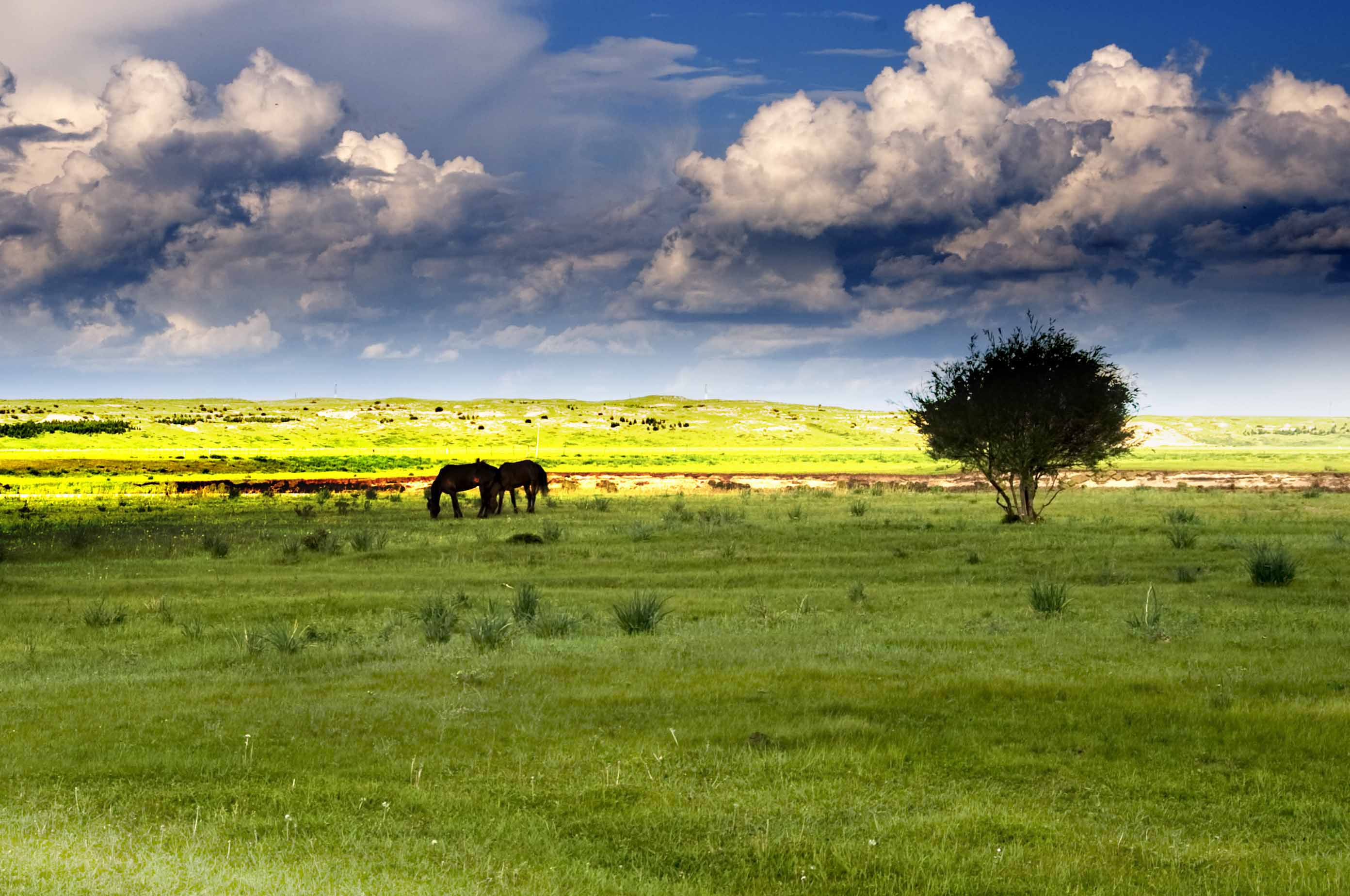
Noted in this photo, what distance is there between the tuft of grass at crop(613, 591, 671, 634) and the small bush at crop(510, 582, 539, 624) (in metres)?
1.58

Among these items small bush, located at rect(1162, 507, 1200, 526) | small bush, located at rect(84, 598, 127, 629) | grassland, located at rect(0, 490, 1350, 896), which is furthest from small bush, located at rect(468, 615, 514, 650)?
small bush, located at rect(1162, 507, 1200, 526)

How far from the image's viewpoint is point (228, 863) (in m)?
8.30

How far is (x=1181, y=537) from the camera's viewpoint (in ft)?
106

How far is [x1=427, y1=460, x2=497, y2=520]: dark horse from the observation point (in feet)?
148

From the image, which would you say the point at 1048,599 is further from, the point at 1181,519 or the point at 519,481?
the point at 519,481

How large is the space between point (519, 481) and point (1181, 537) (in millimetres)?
24997

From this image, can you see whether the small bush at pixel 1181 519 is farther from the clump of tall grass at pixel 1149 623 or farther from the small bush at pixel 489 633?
the small bush at pixel 489 633

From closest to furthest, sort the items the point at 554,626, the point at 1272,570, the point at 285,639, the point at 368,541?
the point at 285,639 → the point at 554,626 → the point at 1272,570 → the point at 368,541

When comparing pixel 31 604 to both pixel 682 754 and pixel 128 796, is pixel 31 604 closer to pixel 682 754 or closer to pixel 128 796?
pixel 128 796

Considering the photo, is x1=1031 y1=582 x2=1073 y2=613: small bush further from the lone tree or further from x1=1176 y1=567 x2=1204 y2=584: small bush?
the lone tree

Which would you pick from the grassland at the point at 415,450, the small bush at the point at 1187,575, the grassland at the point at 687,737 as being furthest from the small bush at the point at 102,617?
the grassland at the point at 415,450

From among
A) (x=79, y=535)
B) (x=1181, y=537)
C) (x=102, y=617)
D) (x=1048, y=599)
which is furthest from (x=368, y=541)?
(x=1181, y=537)

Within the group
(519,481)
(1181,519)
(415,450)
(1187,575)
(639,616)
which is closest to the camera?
(639,616)

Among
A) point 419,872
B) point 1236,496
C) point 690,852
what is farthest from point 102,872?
point 1236,496
